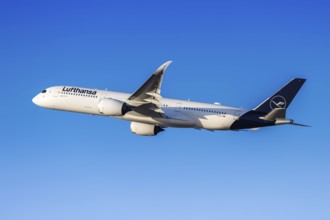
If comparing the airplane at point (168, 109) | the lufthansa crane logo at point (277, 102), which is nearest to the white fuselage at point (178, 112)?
the airplane at point (168, 109)

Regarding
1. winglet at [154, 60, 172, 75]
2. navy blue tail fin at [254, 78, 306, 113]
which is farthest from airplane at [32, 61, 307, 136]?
winglet at [154, 60, 172, 75]

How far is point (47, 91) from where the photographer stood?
65.0 m

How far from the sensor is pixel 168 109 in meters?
59.0

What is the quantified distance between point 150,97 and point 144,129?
864 cm

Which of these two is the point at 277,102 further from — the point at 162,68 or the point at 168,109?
the point at 162,68

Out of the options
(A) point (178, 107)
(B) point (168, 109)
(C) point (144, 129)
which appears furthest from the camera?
(C) point (144, 129)

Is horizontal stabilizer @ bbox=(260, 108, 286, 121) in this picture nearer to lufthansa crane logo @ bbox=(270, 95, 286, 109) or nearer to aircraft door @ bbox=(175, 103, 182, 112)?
lufthansa crane logo @ bbox=(270, 95, 286, 109)

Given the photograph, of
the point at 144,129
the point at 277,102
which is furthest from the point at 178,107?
the point at 277,102

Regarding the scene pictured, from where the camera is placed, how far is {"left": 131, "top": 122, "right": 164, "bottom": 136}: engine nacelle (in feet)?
205

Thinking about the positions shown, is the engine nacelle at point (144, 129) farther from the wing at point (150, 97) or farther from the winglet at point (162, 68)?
the winglet at point (162, 68)

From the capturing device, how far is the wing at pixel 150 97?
52153 millimetres

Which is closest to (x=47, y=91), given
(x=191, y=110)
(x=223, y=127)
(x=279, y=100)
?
(x=191, y=110)

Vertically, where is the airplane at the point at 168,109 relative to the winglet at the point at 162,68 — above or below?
below

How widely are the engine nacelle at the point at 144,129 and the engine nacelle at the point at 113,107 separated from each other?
23.6 feet
